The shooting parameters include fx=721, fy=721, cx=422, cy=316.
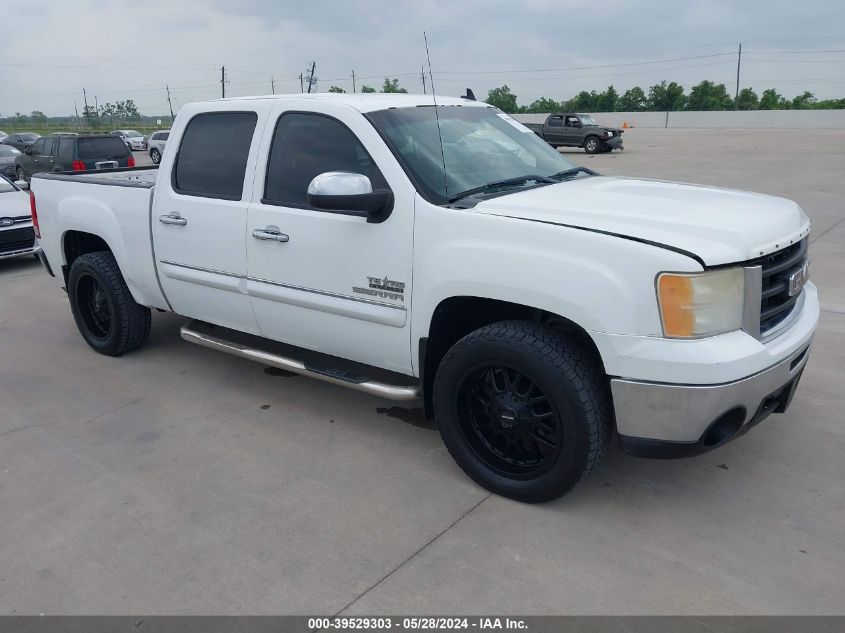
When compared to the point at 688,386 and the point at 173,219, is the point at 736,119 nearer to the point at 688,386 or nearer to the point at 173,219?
the point at 173,219

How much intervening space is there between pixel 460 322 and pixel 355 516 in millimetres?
1064

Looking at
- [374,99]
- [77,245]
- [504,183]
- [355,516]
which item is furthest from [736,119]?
[355,516]

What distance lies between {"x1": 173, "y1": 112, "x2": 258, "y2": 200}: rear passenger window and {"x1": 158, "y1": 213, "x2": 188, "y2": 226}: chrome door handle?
161 mm

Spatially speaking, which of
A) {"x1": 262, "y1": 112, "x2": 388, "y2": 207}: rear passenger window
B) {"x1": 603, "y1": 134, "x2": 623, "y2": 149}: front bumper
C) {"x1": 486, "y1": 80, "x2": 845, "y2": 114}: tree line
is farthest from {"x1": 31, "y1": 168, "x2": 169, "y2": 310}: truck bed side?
{"x1": 486, "y1": 80, "x2": 845, "y2": 114}: tree line

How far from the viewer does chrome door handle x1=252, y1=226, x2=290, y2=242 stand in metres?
3.93

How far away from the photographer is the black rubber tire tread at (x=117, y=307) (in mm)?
5273

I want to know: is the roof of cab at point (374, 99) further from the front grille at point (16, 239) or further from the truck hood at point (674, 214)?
the front grille at point (16, 239)

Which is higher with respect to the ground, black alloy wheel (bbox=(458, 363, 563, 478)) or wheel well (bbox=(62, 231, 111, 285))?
wheel well (bbox=(62, 231, 111, 285))

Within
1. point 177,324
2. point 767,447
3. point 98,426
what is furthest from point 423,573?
point 177,324

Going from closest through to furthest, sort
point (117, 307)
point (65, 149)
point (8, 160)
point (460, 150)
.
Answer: point (460, 150), point (117, 307), point (65, 149), point (8, 160)

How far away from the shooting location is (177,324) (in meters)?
6.38

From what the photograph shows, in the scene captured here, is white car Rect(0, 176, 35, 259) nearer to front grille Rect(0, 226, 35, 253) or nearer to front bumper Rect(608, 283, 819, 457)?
front grille Rect(0, 226, 35, 253)

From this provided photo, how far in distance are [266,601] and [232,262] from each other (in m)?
2.15

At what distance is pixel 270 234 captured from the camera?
3.99m
